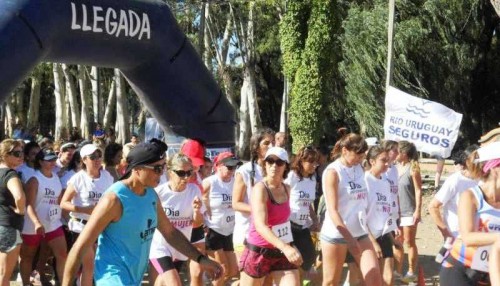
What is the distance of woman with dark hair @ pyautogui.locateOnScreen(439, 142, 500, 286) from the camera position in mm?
4602

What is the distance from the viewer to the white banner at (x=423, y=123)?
11.4m

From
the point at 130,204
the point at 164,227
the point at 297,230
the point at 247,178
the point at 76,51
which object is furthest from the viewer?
the point at 76,51

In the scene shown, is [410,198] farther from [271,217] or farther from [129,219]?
[129,219]

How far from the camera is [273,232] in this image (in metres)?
6.37

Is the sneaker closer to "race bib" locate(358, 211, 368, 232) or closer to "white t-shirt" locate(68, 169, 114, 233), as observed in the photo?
"race bib" locate(358, 211, 368, 232)

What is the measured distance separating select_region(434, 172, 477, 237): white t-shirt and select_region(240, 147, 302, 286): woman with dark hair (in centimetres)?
178

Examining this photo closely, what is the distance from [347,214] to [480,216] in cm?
259

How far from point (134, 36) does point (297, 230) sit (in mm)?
Result: 2976

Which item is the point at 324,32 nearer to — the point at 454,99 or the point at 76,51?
the point at 454,99

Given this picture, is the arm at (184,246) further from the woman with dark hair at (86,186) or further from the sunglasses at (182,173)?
the woman with dark hair at (86,186)

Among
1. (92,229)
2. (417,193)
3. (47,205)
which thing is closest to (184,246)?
(92,229)

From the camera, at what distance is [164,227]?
16.7 ft

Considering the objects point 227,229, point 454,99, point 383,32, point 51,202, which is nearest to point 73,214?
point 51,202

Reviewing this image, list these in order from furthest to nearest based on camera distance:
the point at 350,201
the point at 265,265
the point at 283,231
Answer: the point at 350,201 < the point at 283,231 < the point at 265,265
